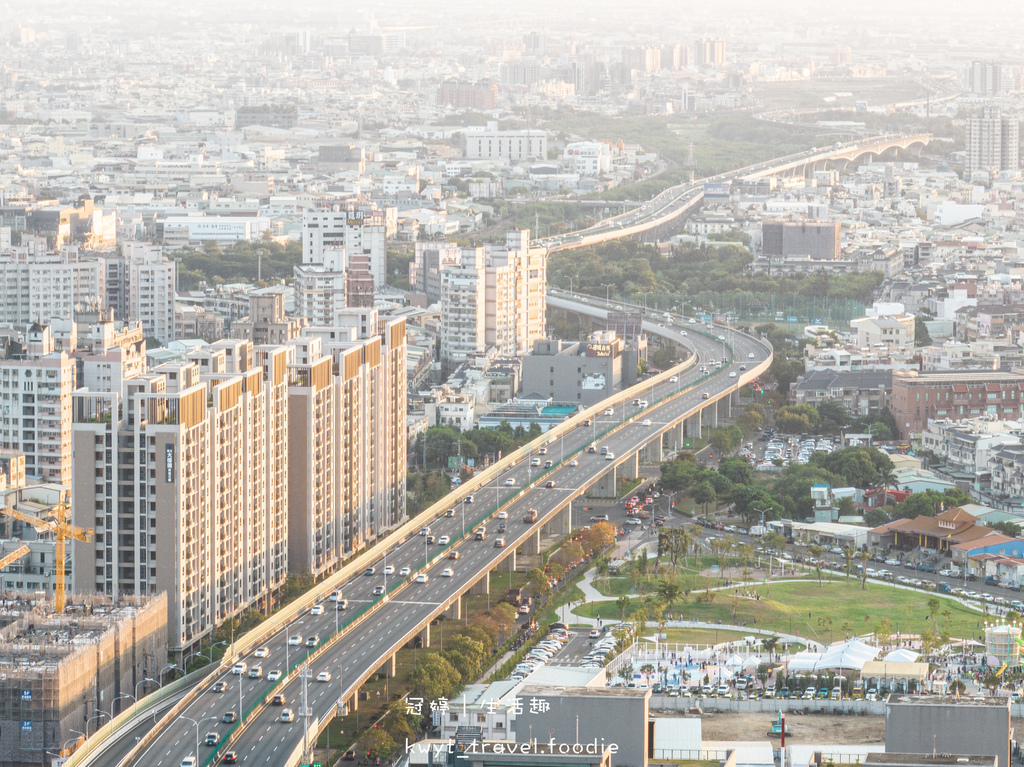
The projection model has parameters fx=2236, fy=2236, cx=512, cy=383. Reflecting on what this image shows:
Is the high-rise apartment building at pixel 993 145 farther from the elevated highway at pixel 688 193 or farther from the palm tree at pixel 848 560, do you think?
the palm tree at pixel 848 560

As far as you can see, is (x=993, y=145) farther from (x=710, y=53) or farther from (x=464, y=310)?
(x=710, y=53)

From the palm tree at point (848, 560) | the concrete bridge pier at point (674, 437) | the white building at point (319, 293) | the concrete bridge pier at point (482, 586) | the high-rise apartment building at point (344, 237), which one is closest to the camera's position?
the concrete bridge pier at point (482, 586)

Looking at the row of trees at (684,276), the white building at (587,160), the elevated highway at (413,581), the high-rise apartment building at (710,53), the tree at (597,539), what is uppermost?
the high-rise apartment building at (710,53)

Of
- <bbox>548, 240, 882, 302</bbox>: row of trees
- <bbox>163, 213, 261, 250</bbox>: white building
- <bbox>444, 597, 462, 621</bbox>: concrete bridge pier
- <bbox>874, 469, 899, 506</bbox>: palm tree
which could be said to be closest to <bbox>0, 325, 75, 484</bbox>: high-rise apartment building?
<bbox>444, 597, 462, 621</bbox>: concrete bridge pier

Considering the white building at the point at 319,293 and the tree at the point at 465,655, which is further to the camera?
the white building at the point at 319,293

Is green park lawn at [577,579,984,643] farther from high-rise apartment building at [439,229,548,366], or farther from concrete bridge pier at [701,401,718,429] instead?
high-rise apartment building at [439,229,548,366]

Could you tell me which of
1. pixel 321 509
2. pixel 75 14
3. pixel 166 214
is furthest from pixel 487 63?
pixel 321 509

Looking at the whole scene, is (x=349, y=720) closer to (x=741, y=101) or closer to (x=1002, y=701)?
(x=1002, y=701)

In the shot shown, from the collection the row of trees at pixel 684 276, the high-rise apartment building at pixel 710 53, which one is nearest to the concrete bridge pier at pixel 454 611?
the row of trees at pixel 684 276
